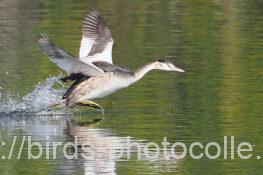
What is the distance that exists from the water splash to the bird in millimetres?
374

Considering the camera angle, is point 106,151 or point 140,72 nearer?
point 106,151

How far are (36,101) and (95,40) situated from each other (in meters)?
1.20

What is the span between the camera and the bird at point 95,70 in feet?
50.6

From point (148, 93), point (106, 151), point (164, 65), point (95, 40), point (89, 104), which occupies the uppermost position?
point (95, 40)

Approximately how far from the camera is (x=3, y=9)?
28641mm

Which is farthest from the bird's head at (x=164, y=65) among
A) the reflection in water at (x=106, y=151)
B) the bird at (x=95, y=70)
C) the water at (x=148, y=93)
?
the reflection in water at (x=106, y=151)

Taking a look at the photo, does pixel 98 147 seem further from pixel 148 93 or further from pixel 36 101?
pixel 148 93

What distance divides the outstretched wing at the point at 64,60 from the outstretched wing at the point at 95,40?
0.45 m

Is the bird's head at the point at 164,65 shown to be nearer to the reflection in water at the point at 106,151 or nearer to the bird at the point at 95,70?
the bird at the point at 95,70

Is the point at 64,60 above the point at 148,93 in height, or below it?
above

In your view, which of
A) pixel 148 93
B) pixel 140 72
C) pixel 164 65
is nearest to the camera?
pixel 140 72

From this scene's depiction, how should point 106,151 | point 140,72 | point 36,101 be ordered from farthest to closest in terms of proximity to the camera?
point 36,101
point 140,72
point 106,151

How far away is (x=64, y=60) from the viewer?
49.2 feet

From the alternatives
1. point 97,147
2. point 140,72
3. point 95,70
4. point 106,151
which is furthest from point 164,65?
point 106,151
